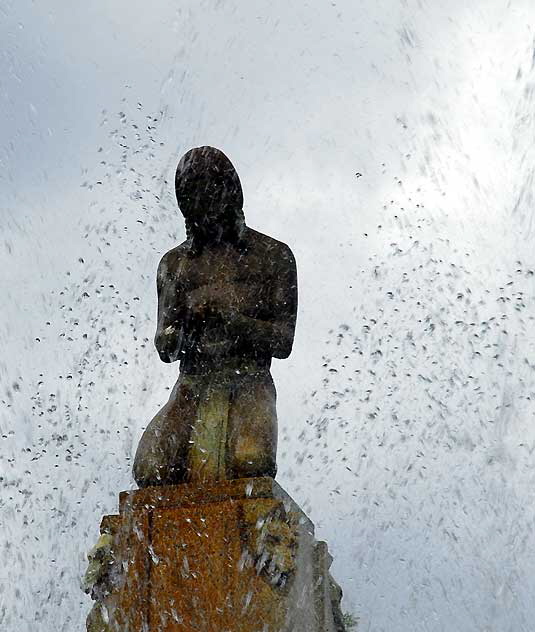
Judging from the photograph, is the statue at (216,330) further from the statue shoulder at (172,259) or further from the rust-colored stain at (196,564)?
the rust-colored stain at (196,564)

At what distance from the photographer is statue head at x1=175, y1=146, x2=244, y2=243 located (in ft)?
21.2

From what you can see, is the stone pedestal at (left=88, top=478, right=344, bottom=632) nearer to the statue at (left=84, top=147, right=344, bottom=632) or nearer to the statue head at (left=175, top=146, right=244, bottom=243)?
the statue at (left=84, top=147, right=344, bottom=632)

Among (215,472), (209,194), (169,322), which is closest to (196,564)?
(215,472)

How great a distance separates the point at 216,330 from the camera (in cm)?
638

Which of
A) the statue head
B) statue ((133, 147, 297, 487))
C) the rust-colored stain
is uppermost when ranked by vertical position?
the statue head

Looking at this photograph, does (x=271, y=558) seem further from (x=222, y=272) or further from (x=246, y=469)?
(x=222, y=272)

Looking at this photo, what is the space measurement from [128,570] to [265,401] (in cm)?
118

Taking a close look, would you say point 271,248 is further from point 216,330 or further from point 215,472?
point 215,472

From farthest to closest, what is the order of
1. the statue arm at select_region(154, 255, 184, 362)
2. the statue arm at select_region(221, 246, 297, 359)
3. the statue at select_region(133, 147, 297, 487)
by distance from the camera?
the statue arm at select_region(154, 255, 184, 362), the statue arm at select_region(221, 246, 297, 359), the statue at select_region(133, 147, 297, 487)

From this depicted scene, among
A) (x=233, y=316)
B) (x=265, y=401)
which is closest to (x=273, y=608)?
(x=265, y=401)

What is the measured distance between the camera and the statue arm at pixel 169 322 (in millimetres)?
6457

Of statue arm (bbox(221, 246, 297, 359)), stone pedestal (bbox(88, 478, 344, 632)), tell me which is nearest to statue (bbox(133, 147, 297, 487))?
statue arm (bbox(221, 246, 297, 359))

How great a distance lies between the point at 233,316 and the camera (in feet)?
20.9

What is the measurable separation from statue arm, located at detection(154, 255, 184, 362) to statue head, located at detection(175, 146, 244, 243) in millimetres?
332
